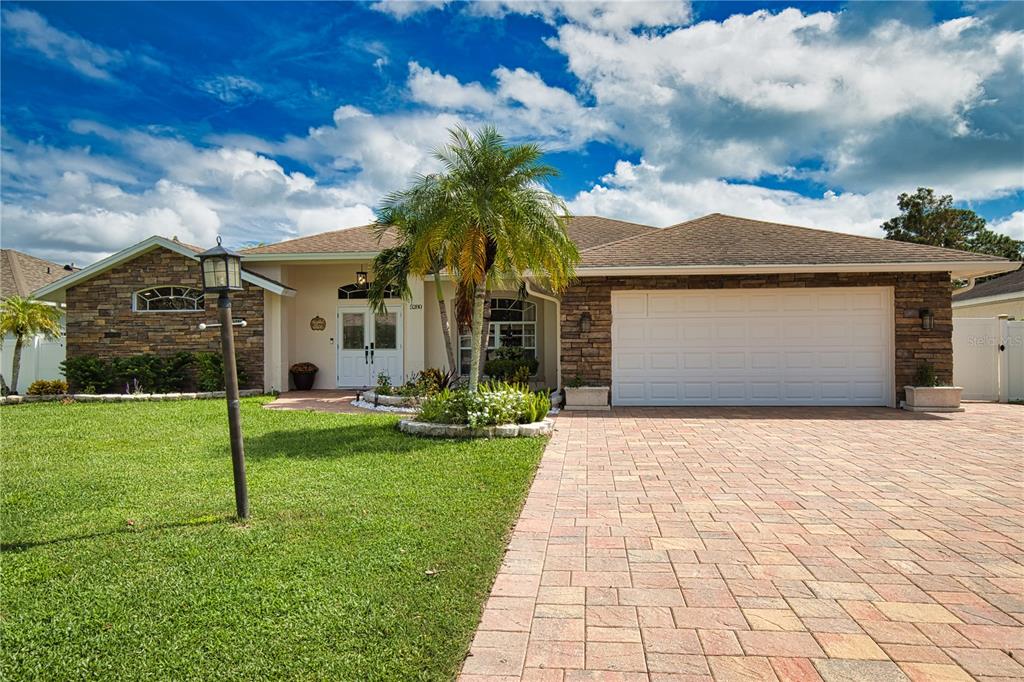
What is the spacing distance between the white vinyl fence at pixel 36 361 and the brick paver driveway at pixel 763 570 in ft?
47.1

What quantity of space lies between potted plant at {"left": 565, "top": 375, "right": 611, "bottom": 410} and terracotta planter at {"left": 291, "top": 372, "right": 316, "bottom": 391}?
7.29 metres

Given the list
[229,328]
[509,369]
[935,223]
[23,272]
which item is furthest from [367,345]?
[935,223]

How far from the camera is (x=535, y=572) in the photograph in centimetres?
325

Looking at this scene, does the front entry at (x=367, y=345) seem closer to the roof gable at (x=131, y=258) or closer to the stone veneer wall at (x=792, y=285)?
the roof gable at (x=131, y=258)

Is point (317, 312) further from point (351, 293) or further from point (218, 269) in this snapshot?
point (218, 269)

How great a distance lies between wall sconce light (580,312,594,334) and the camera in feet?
35.5

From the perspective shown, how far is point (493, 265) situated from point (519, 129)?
8.15 feet

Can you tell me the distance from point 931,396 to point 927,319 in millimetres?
1504

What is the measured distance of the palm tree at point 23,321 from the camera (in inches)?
477

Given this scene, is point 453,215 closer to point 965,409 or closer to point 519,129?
point 519,129

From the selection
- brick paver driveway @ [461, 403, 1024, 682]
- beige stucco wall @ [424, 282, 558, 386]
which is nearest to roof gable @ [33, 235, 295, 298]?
beige stucco wall @ [424, 282, 558, 386]

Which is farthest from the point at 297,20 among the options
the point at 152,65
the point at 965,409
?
the point at 965,409

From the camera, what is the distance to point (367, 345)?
14172 millimetres

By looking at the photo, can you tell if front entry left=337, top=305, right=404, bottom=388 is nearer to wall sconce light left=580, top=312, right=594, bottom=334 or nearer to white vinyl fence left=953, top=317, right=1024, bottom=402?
wall sconce light left=580, top=312, right=594, bottom=334
